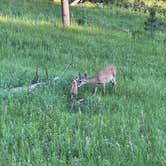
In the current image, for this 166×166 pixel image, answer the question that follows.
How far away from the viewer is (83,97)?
10.1 metres

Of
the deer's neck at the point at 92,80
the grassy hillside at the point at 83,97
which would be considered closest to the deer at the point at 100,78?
the deer's neck at the point at 92,80

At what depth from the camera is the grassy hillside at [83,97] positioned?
661cm

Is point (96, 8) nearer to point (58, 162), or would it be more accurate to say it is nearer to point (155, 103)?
point (155, 103)

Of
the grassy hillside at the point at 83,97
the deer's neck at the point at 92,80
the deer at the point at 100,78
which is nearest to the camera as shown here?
the grassy hillside at the point at 83,97

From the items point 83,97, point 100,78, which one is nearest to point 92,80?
point 100,78

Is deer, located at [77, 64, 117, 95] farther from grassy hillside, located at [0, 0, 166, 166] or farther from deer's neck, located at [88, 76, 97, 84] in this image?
grassy hillside, located at [0, 0, 166, 166]

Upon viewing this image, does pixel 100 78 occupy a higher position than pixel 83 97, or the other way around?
pixel 100 78

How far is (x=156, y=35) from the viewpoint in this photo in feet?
71.1

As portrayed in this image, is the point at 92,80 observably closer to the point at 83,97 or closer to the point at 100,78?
the point at 100,78

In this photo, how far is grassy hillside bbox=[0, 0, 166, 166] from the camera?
6609mm

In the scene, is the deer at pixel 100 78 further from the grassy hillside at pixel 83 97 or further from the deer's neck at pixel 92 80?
the grassy hillside at pixel 83 97

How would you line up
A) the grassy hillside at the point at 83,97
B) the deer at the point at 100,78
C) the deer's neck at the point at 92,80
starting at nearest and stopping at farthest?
the grassy hillside at the point at 83,97
the deer at the point at 100,78
the deer's neck at the point at 92,80

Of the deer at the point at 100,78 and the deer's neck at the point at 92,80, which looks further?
the deer's neck at the point at 92,80

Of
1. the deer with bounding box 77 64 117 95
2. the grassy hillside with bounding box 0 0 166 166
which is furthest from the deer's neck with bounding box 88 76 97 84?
the grassy hillside with bounding box 0 0 166 166
